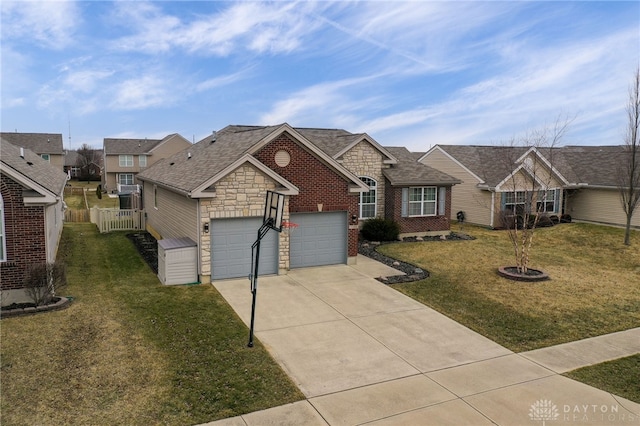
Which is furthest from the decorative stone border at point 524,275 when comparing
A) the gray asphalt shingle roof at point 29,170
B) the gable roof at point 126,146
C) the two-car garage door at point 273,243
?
the gable roof at point 126,146

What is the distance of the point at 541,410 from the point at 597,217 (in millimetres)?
26169

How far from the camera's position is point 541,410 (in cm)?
746

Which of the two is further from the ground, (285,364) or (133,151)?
(133,151)

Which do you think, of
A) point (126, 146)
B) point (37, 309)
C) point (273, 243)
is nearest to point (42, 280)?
point (37, 309)

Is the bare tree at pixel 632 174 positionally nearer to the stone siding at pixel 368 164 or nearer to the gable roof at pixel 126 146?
the stone siding at pixel 368 164

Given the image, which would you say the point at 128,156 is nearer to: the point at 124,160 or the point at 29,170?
the point at 124,160

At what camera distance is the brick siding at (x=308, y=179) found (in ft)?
53.3

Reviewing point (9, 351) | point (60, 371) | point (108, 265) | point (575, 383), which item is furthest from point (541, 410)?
point (108, 265)

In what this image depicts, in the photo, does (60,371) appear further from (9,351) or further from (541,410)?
(541,410)

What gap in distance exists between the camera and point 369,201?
24531 mm

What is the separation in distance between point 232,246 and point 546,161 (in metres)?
21.7

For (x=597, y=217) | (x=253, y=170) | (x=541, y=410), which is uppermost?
(x=253, y=170)

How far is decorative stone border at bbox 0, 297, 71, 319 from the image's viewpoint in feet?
36.7

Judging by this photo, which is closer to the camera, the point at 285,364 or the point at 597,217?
the point at 285,364
